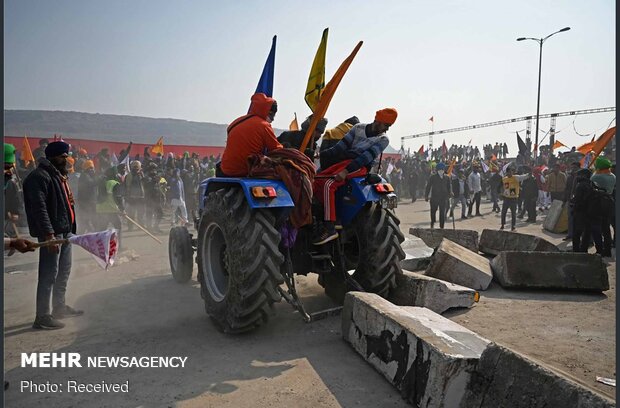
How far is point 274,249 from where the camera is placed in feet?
13.7

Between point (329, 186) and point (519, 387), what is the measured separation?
2809 mm

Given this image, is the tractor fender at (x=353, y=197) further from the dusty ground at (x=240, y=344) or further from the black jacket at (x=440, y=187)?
the black jacket at (x=440, y=187)

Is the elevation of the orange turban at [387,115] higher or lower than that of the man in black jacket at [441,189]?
higher

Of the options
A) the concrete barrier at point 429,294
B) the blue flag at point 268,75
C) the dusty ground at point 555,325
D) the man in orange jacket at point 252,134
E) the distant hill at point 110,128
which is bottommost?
the dusty ground at point 555,325

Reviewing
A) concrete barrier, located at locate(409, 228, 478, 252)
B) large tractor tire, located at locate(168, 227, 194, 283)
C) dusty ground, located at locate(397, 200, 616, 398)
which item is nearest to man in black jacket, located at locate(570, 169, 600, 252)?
dusty ground, located at locate(397, 200, 616, 398)

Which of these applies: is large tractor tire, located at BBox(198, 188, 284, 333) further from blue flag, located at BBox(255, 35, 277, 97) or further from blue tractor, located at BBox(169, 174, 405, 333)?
blue flag, located at BBox(255, 35, 277, 97)

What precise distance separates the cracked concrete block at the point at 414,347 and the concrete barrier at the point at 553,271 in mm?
2579

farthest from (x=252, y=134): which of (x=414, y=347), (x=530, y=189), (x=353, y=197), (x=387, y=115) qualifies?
(x=530, y=189)

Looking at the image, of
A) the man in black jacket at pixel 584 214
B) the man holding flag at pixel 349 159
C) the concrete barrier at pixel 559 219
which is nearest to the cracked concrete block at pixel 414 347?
the man holding flag at pixel 349 159

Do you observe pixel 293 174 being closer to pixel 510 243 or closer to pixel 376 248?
pixel 376 248

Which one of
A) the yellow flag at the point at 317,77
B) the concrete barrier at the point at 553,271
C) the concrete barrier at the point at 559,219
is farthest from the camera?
the concrete barrier at the point at 559,219

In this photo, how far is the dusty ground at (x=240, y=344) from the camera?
3301 mm

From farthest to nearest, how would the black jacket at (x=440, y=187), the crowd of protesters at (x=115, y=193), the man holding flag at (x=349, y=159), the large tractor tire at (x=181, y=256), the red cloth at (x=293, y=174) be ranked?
the black jacket at (x=440, y=187), the crowd of protesters at (x=115, y=193), the large tractor tire at (x=181, y=256), the man holding flag at (x=349, y=159), the red cloth at (x=293, y=174)

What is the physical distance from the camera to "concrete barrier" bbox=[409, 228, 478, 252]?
26.3 feet
